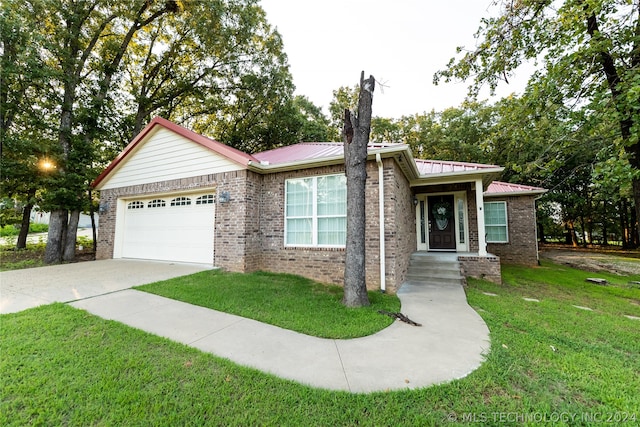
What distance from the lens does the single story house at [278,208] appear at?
6.04 metres

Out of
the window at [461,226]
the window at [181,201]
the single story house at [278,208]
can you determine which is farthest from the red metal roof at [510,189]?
the window at [181,201]

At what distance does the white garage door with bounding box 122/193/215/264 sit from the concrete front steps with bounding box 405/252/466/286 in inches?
231

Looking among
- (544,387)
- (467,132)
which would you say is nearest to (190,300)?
(544,387)

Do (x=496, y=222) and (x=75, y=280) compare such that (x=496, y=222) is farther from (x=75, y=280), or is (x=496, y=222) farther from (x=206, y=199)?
(x=75, y=280)

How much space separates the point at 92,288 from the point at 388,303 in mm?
6001

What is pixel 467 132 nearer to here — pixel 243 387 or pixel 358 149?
pixel 358 149

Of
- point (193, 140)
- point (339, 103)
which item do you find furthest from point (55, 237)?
point (339, 103)

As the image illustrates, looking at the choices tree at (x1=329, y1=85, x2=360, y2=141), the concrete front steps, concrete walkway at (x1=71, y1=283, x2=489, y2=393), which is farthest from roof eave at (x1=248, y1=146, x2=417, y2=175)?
tree at (x1=329, y1=85, x2=360, y2=141)

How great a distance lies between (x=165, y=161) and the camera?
8.27 m

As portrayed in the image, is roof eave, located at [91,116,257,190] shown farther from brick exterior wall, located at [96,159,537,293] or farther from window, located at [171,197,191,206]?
window, located at [171,197,191,206]

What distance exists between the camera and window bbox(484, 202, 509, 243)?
1102 centimetres

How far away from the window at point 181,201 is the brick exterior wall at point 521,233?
40.7 ft

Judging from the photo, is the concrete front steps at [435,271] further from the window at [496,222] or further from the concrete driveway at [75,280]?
the concrete driveway at [75,280]

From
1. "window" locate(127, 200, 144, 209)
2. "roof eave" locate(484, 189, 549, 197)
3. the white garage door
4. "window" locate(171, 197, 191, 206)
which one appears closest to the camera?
the white garage door
